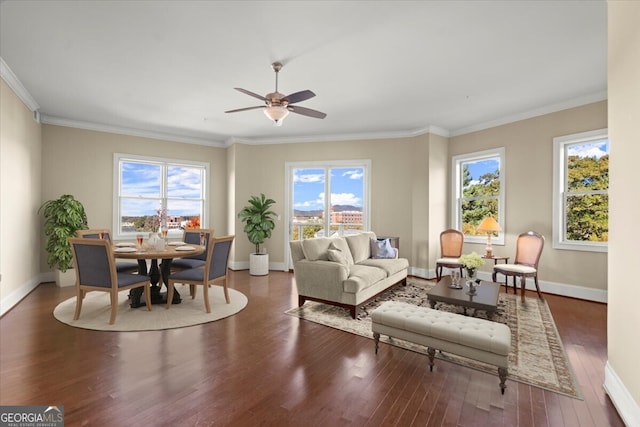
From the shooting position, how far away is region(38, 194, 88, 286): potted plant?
4910 millimetres

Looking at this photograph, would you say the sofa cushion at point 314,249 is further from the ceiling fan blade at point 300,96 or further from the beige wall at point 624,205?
the beige wall at point 624,205

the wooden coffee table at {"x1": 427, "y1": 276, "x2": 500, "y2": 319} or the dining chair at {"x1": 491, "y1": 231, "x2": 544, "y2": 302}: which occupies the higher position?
the dining chair at {"x1": 491, "y1": 231, "x2": 544, "y2": 302}

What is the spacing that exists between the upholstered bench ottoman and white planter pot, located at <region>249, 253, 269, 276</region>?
374 centimetres

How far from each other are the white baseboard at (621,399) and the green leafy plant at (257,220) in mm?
5152

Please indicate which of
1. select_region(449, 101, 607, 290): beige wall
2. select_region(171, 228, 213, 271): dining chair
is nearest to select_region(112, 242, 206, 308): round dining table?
select_region(171, 228, 213, 271): dining chair

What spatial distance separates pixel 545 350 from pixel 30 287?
6856mm

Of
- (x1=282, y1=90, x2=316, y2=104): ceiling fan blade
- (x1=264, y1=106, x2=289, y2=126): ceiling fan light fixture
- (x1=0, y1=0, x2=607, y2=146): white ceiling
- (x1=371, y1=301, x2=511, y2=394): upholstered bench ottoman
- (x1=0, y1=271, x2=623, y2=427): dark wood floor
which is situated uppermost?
(x1=0, y1=0, x2=607, y2=146): white ceiling

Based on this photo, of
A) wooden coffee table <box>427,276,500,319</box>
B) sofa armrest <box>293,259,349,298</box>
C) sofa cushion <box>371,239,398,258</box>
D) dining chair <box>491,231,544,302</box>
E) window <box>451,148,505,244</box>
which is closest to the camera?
wooden coffee table <box>427,276,500,319</box>

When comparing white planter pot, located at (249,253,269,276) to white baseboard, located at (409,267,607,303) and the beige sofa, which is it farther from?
white baseboard, located at (409,267,607,303)

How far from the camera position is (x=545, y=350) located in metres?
2.87

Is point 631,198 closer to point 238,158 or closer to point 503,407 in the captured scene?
point 503,407

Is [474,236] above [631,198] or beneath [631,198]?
beneath

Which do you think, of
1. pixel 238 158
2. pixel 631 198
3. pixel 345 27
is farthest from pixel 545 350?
pixel 238 158

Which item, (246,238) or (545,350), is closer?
(545,350)
